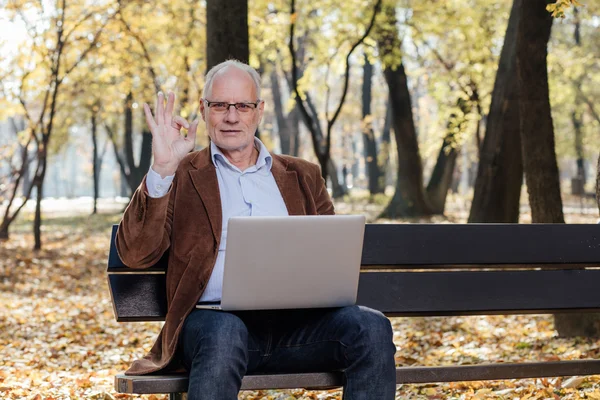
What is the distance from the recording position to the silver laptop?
3.31 m

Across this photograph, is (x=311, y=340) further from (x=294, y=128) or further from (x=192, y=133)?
(x=294, y=128)

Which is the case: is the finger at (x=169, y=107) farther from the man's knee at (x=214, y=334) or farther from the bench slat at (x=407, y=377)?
the bench slat at (x=407, y=377)

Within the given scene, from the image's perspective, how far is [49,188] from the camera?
131 metres

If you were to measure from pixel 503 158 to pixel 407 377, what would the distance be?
647 centimetres

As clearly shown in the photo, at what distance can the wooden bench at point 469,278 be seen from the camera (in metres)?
4.06

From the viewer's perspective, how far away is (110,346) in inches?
322

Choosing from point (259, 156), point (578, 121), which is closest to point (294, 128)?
point (578, 121)

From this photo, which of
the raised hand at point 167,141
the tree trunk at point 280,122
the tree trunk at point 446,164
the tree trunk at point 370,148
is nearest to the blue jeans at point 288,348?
the raised hand at point 167,141

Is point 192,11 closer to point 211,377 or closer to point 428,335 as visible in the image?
point 428,335

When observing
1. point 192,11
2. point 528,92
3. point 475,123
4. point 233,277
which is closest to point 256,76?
point 233,277

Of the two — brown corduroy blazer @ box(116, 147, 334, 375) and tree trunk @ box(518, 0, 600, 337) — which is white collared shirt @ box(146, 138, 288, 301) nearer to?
brown corduroy blazer @ box(116, 147, 334, 375)

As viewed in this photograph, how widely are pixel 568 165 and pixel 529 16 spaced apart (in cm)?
6915

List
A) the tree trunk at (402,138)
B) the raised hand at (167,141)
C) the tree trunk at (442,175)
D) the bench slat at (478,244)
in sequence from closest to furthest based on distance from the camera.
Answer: the raised hand at (167,141) < the bench slat at (478,244) < the tree trunk at (402,138) < the tree trunk at (442,175)

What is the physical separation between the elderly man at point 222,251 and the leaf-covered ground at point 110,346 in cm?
136
